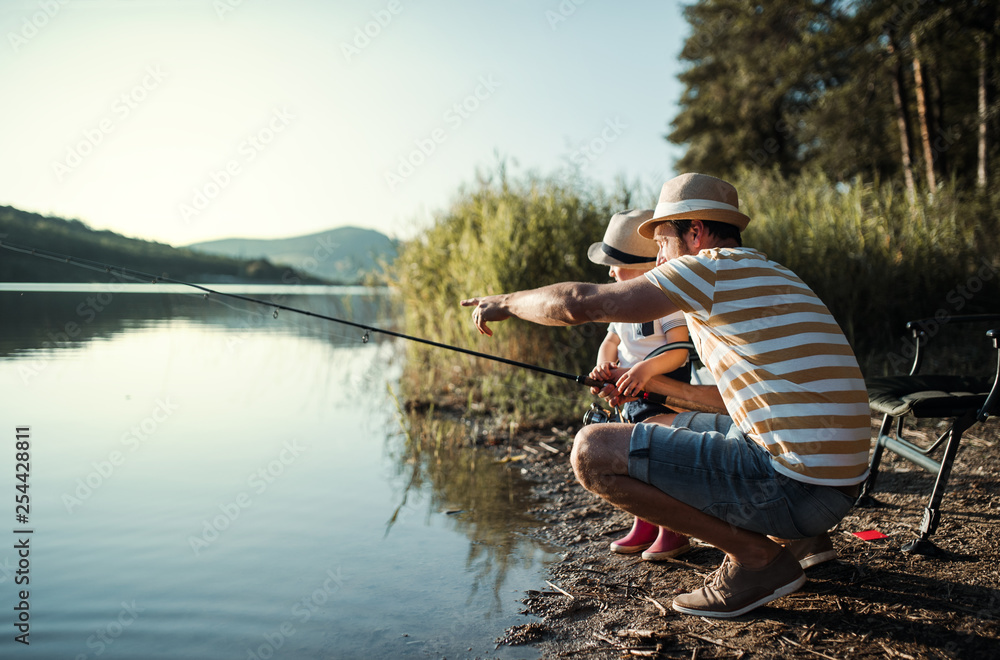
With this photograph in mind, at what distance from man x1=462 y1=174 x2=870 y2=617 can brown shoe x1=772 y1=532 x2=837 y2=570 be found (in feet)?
1.17

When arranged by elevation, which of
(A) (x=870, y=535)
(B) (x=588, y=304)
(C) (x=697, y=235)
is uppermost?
(C) (x=697, y=235)

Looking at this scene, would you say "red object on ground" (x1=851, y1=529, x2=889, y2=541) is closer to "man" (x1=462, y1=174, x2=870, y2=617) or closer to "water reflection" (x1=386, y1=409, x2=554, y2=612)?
"man" (x1=462, y1=174, x2=870, y2=617)

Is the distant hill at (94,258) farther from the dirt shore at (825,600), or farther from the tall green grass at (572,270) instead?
the dirt shore at (825,600)

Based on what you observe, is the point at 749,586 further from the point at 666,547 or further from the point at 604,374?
the point at 604,374

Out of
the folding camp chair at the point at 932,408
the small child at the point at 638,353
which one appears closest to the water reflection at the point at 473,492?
the small child at the point at 638,353

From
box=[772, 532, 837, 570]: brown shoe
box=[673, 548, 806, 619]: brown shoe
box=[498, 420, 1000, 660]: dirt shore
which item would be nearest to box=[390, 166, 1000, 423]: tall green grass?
box=[498, 420, 1000, 660]: dirt shore

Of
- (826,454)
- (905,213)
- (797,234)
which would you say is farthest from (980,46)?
(826,454)

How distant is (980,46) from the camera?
1434 centimetres

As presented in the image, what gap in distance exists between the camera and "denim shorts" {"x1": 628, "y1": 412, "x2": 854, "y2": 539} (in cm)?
214

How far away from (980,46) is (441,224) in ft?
44.0

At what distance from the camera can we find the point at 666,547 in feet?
9.60

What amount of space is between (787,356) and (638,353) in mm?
1110

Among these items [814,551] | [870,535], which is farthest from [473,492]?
[870,535]

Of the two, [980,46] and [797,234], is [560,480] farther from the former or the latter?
[980,46]
